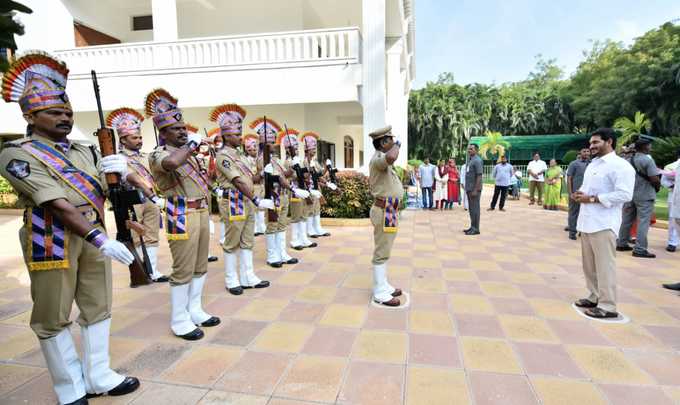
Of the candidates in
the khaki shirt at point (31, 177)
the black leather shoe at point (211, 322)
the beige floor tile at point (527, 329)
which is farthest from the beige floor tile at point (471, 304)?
the khaki shirt at point (31, 177)

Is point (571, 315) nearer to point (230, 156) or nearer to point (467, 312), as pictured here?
point (467, 312)

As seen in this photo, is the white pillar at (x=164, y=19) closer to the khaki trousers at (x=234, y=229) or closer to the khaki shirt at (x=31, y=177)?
the khaki trousers at (x=234, y=229)

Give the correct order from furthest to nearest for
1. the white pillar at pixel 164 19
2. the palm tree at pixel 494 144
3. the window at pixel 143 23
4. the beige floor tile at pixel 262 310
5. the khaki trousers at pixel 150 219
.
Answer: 1. the palm tree at pixel 494 144
2. the window at pixel 143 23
3. the white pillar at pixel 164 19
4. the khaki trousers at pixel 150 219
5. the beige floor tile at pixel 262 310

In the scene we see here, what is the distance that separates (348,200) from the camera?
8.61 m

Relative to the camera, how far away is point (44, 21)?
10977mm

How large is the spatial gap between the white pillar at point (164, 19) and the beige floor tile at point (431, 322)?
10.3 meters

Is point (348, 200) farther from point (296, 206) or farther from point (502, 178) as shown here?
point (502, 178)

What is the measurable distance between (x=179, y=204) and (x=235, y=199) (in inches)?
39.5

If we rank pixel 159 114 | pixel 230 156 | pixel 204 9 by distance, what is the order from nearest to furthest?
1. pixel 159 114
2. pixel 230 156
3. pixel 204 9

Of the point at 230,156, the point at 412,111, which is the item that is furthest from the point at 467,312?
the point at 412,111

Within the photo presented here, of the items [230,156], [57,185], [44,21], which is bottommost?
[57,185]

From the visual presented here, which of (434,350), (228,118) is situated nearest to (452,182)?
(228,118)

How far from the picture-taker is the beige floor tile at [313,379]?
8.07 ft

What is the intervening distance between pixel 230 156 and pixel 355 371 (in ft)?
8.38
